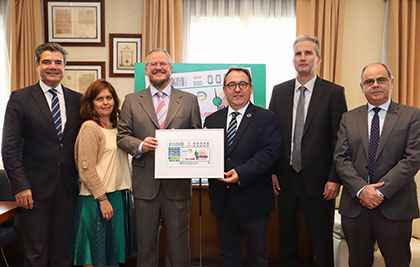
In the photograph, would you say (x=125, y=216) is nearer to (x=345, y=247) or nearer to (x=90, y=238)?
(x=90, y=238)

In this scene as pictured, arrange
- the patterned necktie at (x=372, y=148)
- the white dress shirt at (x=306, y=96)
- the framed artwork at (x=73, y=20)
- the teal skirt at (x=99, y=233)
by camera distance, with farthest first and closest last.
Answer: the framed artwork at (x=73, y=20) < the white dress shirt at (x=306, y=96) < the teal skirt at (x=99, y=233) < the patterned necktie at (x=372, y=148)

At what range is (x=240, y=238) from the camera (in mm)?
2342

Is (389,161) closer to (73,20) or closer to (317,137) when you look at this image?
(317,137)

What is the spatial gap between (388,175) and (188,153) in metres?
1.26

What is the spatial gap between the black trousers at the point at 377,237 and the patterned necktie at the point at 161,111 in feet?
4.69

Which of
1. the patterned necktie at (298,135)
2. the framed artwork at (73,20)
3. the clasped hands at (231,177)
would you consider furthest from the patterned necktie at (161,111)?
the framed artwork at (73,20)

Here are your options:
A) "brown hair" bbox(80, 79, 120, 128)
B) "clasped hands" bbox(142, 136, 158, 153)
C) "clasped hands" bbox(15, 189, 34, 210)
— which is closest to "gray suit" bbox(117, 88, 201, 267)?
"clasped hands" bbox(142, 136, 158, 153)

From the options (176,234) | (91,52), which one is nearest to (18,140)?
(176,234)

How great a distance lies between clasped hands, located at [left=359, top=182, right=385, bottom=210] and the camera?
2.04 metres

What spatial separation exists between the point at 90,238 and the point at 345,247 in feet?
6.66

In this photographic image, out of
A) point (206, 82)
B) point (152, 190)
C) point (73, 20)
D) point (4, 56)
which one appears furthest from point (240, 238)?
point (4, 56)

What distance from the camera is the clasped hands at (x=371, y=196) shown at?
6.68ft

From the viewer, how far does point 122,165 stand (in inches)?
97.5

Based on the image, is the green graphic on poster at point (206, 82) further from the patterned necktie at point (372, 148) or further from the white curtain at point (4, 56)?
the white curtain at point (4, 56)
